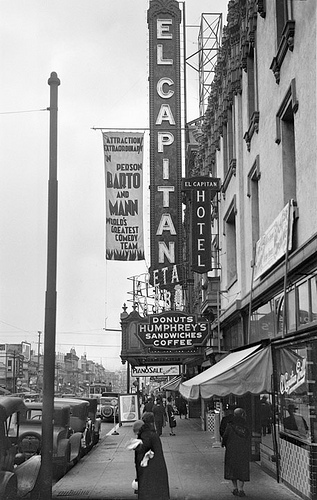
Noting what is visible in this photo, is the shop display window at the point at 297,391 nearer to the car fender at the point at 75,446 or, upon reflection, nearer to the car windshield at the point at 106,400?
the car fender at the point at 75,446

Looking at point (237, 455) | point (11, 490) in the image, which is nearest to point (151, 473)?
point (11, 490)

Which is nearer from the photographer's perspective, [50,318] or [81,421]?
[50,318]

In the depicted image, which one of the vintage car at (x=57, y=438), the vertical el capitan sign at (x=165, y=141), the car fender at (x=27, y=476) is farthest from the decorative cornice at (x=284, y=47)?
the vertical el capitan sign at (x=165, y=141)

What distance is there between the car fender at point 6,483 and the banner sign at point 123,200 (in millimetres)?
13684

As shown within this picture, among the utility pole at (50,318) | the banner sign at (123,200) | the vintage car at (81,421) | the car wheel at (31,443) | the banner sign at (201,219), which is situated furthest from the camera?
the banner sign at (123,200)

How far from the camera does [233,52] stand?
788 inches

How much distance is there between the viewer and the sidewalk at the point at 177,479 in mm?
12391

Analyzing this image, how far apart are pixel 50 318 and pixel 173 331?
40.0ft

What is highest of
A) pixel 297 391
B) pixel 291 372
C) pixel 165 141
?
pixel 165 141

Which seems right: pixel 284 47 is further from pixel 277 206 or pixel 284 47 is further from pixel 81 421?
pixel 81 421

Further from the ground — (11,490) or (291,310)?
(291,310)

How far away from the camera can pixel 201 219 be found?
22.1 m

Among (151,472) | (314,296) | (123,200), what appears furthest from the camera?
(123,200)

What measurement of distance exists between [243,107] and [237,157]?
149cm
